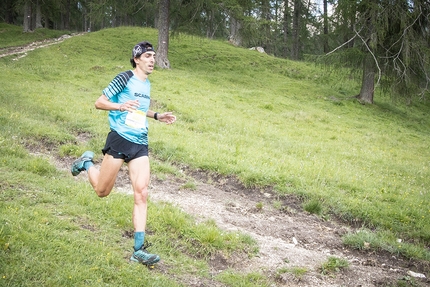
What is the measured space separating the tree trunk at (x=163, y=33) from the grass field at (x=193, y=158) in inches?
47.9

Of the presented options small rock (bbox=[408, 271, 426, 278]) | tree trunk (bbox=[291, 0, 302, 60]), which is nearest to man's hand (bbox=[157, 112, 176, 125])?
small rock (bbox=[408, 271, 426, 278])

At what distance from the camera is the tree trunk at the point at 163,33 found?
83.8ft

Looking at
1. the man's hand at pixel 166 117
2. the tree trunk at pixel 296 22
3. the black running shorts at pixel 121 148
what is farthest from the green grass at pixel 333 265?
the tree trunk at pixel 296 22

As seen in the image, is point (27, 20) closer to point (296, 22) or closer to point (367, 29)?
point (296, 22)

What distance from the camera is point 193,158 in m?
10.5

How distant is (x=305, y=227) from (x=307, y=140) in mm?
7332

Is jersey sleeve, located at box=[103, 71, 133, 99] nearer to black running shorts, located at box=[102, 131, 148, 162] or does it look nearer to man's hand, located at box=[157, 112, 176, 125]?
black running shorts, located at box=[102, 131, 148, 162]

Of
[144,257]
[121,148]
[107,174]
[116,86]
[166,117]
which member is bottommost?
[144,257]

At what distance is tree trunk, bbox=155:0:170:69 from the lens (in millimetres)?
25552

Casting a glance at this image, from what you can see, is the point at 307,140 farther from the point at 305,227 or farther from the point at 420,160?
the point at 305,227

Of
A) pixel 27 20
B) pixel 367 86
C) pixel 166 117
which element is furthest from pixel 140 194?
pixel 27 20

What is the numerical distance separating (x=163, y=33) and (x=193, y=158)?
58.5 ft

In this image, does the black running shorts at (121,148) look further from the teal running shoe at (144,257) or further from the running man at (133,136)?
the teal running shoe at (144,257)

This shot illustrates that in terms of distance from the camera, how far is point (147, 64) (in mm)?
5316
